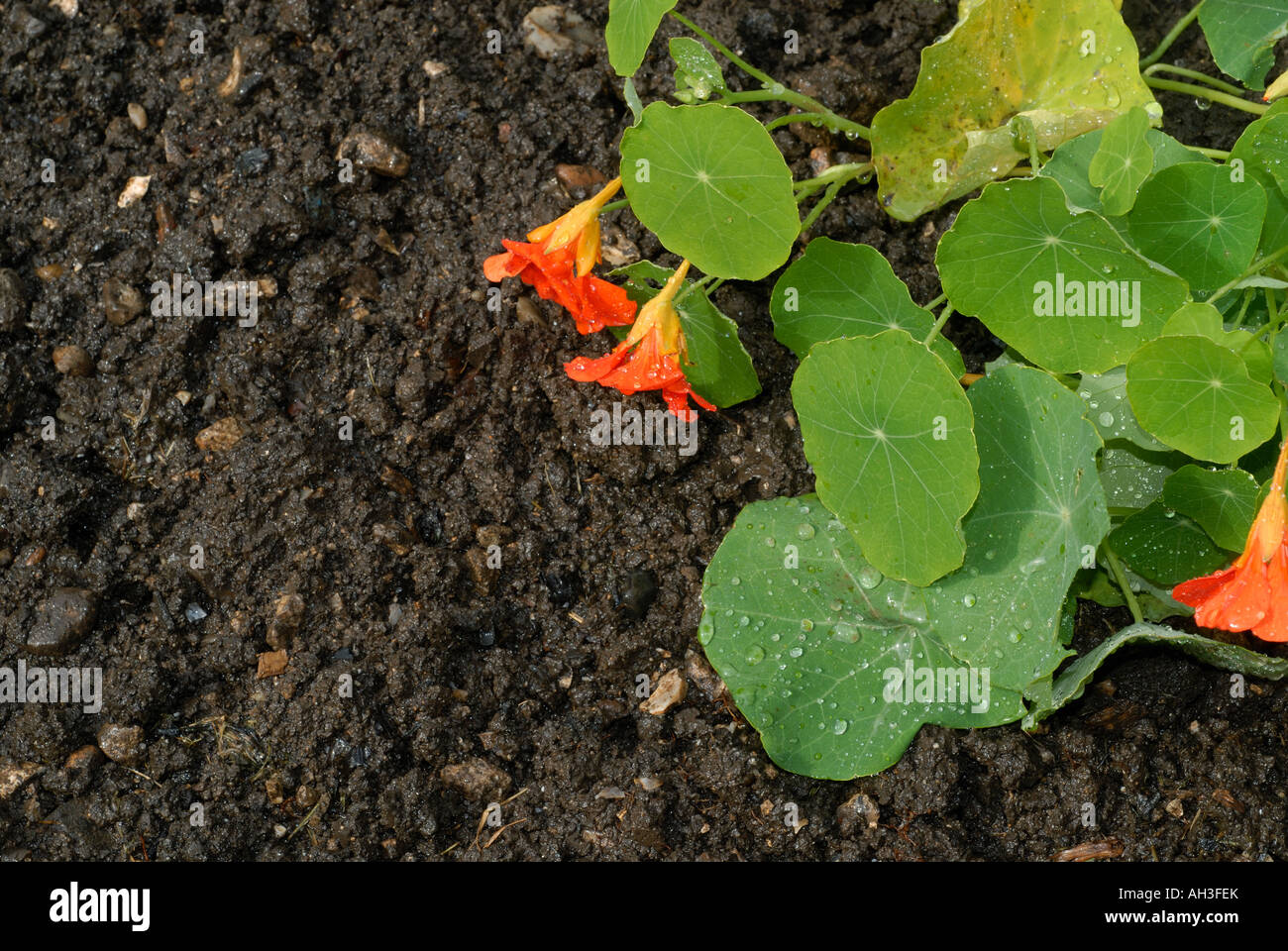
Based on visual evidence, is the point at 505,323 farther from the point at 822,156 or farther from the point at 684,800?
the point at 684,800

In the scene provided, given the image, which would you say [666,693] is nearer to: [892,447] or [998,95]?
[892,447]

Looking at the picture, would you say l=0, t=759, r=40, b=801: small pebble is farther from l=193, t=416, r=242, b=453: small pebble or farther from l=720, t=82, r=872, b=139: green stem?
l=720, t=82, r=872, b=139: green stem

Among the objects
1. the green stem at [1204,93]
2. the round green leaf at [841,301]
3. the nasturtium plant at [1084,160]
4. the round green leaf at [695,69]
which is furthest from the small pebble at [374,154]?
the green stem at [1204,93]

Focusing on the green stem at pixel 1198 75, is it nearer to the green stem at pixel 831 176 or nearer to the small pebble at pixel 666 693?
the green stem at pixel 831 176

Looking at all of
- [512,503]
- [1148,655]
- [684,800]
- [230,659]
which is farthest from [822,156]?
[230,659]

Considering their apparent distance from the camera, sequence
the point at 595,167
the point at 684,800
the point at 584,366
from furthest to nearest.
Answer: the point at 595,167, the point at 684,800, the point at 584,366

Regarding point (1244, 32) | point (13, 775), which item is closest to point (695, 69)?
point (1244, 32)
